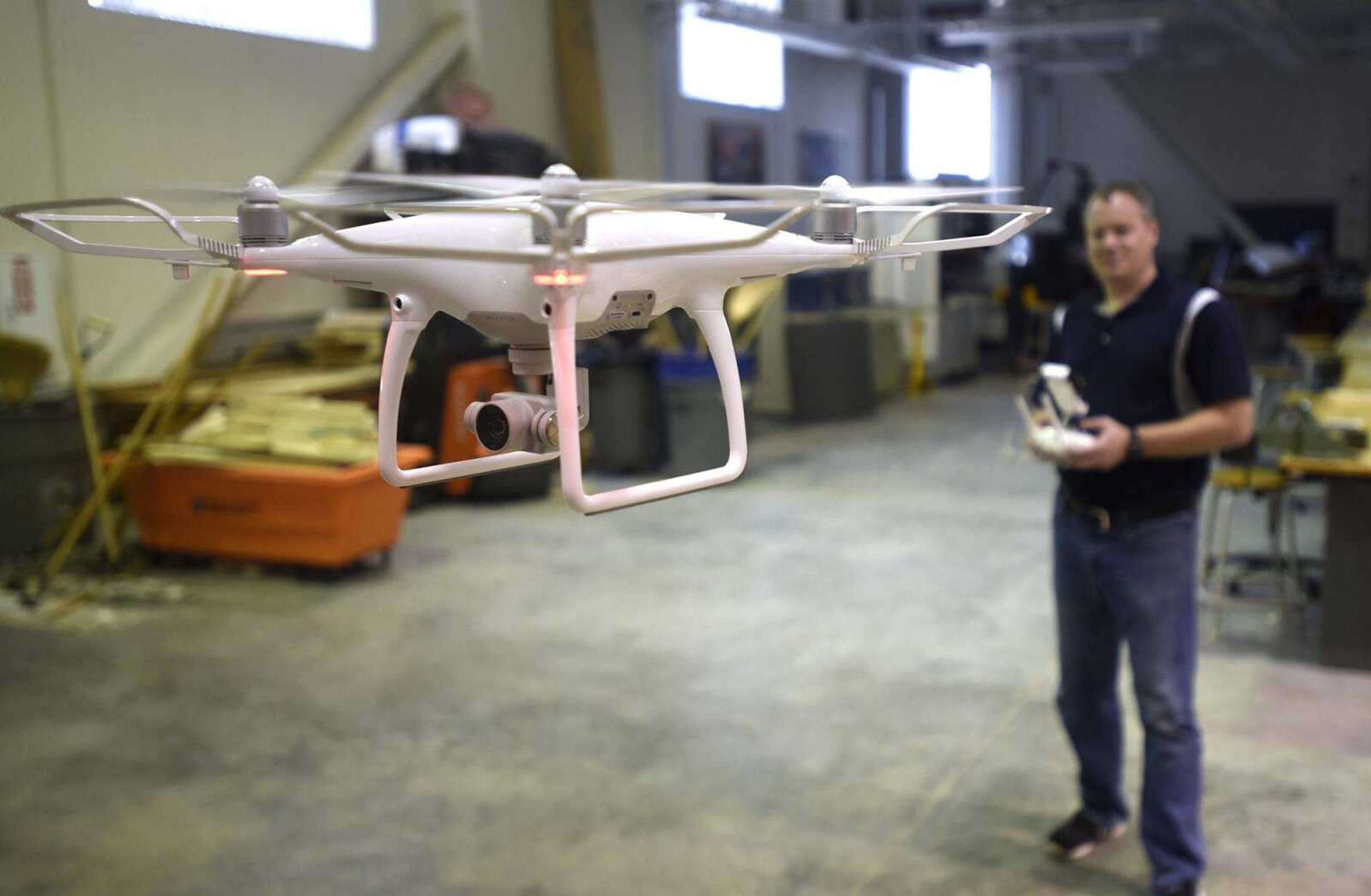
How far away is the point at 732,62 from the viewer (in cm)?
1178

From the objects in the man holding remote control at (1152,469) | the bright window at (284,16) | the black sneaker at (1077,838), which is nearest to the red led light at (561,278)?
the man holding remote control at (1152,469)

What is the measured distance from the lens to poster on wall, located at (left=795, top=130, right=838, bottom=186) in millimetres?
12922

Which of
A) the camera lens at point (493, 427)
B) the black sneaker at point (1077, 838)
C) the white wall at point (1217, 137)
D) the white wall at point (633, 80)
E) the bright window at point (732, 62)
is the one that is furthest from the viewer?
the white wall at point (1217, 137)

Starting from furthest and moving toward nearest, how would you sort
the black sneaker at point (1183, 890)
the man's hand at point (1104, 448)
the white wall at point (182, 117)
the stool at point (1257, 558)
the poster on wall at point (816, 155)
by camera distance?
the poster on wall at point (816, 155) < the white wall at point (182, 117) < the stool at point (1257, 558) < the black sneaker at point (1183, 890) < the man's hand at point (1104, 448)

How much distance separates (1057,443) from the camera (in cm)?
272

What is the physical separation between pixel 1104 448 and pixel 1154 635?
0.46m

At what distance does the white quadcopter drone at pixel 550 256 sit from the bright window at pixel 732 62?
997 cm

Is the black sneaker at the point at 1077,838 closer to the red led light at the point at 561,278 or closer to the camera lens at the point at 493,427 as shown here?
the camera lens at the point at 493,427

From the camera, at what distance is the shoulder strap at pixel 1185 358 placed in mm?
2770

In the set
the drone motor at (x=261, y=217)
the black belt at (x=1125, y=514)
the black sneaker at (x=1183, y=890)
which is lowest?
the black sneaker at (x=1183, y=890)

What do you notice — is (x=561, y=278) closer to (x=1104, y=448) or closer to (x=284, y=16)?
(x=1104, y=448)

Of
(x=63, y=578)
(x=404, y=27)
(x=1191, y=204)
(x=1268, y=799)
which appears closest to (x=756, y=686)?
(x=1268, y=799)

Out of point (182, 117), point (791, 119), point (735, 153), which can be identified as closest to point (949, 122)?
point (791, 119)

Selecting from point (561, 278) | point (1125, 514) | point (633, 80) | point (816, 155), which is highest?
point (633, 80)
